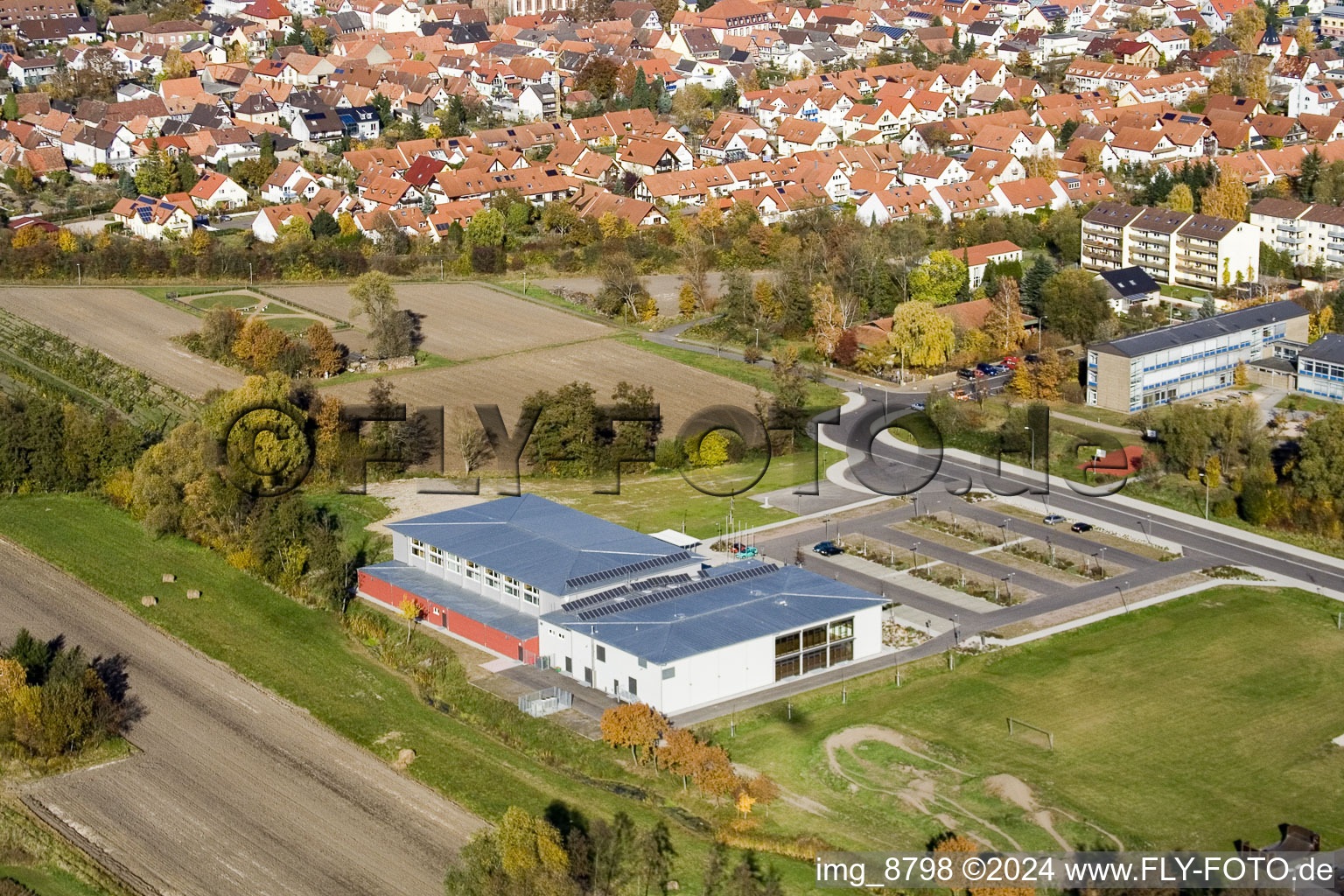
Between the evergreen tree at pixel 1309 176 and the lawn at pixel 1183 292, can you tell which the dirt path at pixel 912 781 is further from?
the evergreen tree at pixel 1309 176

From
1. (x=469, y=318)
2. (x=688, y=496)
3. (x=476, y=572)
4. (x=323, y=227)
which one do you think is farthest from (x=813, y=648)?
(x=323, y=227)

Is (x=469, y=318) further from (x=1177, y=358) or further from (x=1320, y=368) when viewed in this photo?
(x=1320, y=368)

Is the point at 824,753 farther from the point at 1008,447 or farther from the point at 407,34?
the point at 407,34

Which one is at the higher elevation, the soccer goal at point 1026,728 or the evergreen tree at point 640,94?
the evergreen tree at point 640,94

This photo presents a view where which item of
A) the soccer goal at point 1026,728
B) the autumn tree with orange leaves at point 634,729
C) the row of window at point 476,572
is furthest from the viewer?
the row of window at point 476,572

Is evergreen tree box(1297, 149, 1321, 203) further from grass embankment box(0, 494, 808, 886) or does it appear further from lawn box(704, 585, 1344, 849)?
grass embankment box(0, 494, 808, 886)

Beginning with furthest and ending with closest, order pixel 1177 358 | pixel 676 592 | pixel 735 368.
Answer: pixel 735 368 < pixel 1177 358 < pixel 676 592

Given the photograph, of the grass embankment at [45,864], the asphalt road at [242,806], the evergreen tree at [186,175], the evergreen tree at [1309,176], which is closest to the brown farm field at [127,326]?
the evergreen tree at [186,175]
